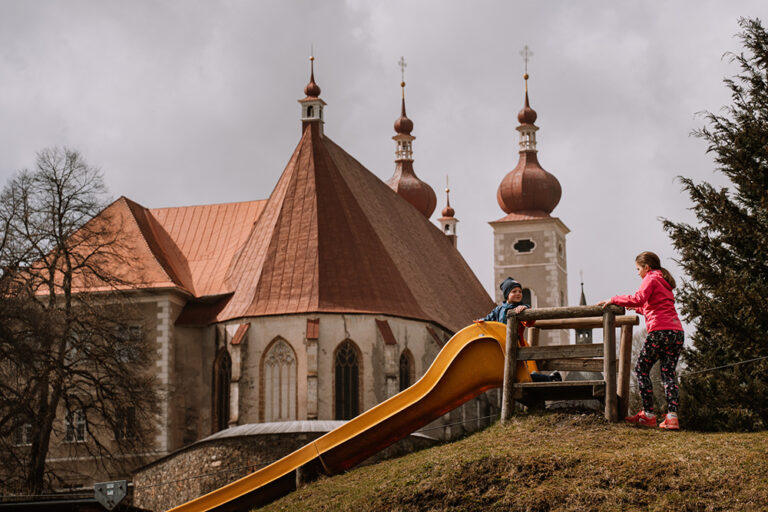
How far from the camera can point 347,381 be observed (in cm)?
3372

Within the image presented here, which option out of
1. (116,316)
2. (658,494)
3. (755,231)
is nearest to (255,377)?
(116,316)

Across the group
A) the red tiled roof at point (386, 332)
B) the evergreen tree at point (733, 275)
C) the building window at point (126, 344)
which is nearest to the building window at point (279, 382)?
the red tiled roof at point (386, 332)

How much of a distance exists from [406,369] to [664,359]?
24070 mm

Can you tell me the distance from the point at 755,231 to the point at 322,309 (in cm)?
2010

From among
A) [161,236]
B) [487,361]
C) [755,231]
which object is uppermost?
[161,236]

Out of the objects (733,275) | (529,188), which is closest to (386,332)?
(733,275)

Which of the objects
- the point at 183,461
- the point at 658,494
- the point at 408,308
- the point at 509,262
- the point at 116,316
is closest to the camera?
the point at 658,494

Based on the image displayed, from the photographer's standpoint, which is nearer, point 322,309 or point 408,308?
point 322,309

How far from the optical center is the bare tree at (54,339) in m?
26.5

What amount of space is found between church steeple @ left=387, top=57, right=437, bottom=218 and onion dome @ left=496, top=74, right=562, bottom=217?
534 cm

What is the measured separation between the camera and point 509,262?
6094 centimetres

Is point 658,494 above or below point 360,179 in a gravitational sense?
below

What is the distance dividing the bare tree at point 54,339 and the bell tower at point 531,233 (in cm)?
3235

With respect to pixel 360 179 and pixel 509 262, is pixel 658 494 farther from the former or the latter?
pixel 509 262
